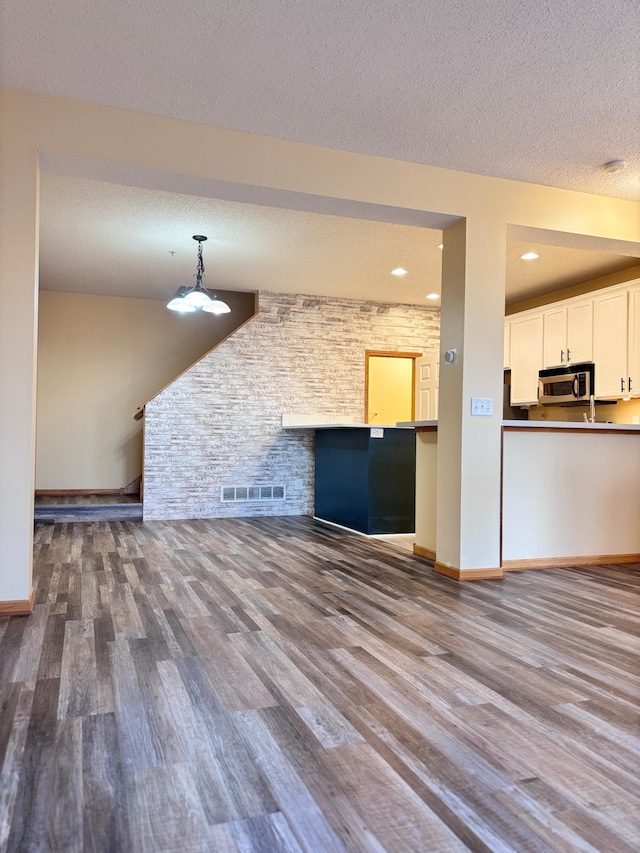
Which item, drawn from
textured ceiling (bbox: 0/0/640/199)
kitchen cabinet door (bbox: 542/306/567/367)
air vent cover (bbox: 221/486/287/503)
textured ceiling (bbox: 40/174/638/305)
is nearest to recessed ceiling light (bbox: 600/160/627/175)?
textured ceiling (bbox: 0/0/640/199)

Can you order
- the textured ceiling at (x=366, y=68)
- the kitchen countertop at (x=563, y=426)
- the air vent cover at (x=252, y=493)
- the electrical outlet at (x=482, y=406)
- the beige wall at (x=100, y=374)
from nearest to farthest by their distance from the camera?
1. the textured ceiling at (x=366, y=68)
2. the electrical outlet at (x=482, y=406)
3. the kitchen countertop at (x=563, y=426)
4. the air vent cover at (x=252, y=493)
5. the beige wall at (x=100, y=374)

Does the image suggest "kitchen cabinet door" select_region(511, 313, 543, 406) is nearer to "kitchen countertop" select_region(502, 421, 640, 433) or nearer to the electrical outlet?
"kitchen countertop" select_region(502, 421, 640, 433)

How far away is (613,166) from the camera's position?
3.82 m

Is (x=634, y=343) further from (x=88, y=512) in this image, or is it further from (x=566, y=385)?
(x=88, y=512)

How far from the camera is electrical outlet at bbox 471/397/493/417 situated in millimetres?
4023

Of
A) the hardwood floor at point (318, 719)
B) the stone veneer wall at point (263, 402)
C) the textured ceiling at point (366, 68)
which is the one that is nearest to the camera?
the hardwood floor at point (318, 719)

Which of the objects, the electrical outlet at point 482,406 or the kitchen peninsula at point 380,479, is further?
the kitchen peninsula at point 380,479

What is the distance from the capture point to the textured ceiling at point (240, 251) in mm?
4676

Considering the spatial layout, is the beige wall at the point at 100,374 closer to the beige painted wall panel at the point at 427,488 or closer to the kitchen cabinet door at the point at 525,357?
the kitchen cabinet door at the point at 525,357

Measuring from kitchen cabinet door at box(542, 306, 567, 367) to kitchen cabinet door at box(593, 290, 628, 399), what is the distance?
1.37ft

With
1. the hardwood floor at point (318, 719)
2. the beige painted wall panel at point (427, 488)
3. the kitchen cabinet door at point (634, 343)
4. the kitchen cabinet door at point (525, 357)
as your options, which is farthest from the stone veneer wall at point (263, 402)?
the hardwood floor at point (318, 719)

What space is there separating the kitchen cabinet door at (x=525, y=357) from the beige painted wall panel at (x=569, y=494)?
92.1 inches

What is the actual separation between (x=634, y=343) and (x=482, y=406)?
2.53 metres

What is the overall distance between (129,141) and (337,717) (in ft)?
9.90
